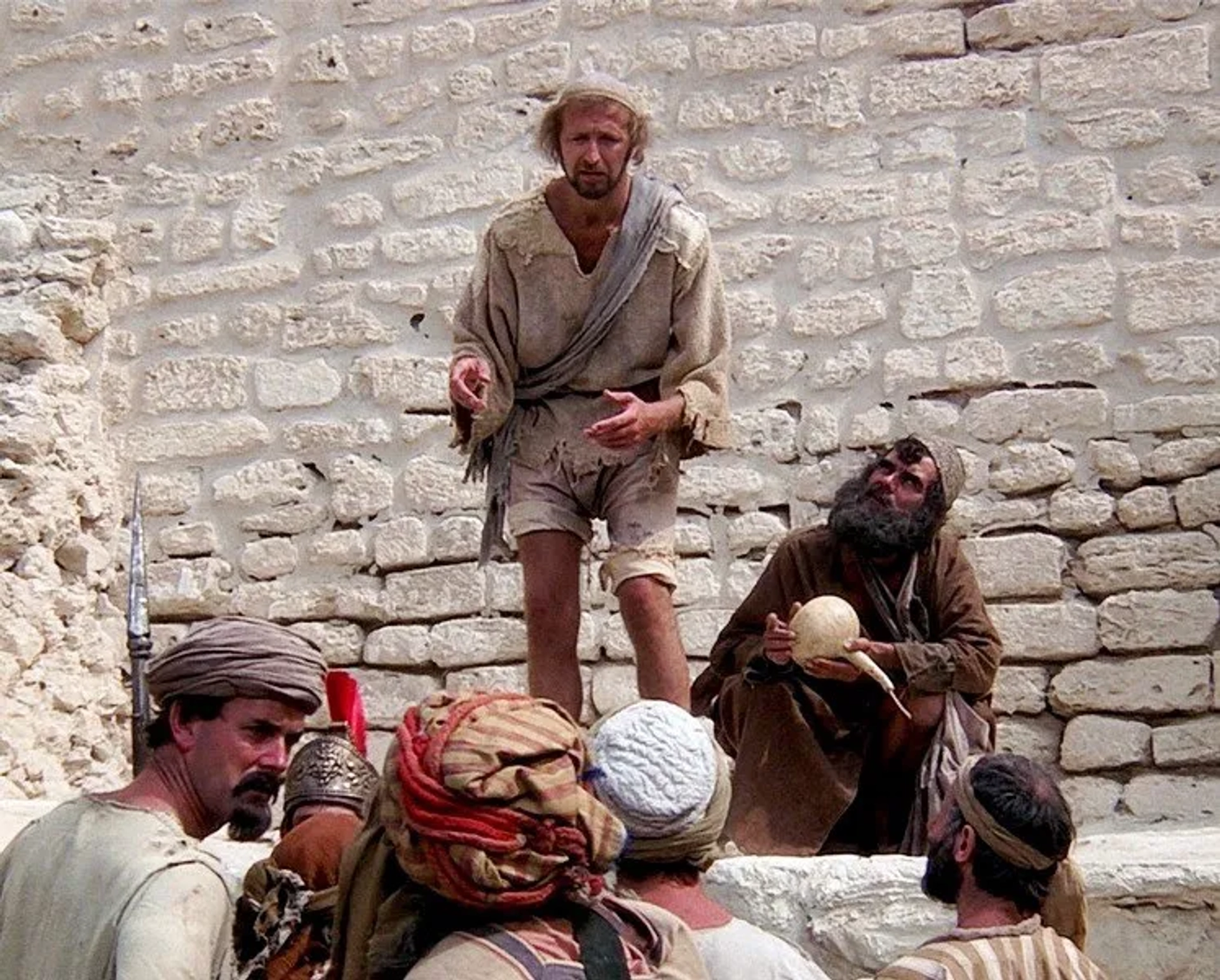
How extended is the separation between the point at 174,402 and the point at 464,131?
1395mm

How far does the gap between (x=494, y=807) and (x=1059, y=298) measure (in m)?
4.98

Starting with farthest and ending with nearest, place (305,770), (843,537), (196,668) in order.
A: (843,537), (305,770), (196,668)

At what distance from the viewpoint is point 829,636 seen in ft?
17.9

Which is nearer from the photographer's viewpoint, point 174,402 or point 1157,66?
point 1157,66

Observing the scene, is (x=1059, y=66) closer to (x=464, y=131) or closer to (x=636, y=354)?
(x=464, y=131)

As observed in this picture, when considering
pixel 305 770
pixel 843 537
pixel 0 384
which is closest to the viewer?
pixel 305 770

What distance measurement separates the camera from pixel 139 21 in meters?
8.47

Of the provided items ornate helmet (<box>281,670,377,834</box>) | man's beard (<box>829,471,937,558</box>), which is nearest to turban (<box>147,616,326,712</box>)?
ornate helmet (<box>281,670,377,834</box>)

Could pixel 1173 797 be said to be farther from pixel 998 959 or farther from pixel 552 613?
pixel 998 959

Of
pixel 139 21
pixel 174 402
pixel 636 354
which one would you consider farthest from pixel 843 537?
pixel 139 21

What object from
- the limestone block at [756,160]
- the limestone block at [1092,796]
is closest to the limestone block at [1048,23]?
A: the limestone block at [756,160]

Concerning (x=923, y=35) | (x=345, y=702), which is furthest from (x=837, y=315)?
(x=345, y=702)

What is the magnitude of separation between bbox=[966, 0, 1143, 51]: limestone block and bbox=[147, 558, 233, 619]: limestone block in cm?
311

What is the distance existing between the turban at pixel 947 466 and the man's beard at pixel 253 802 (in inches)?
125
